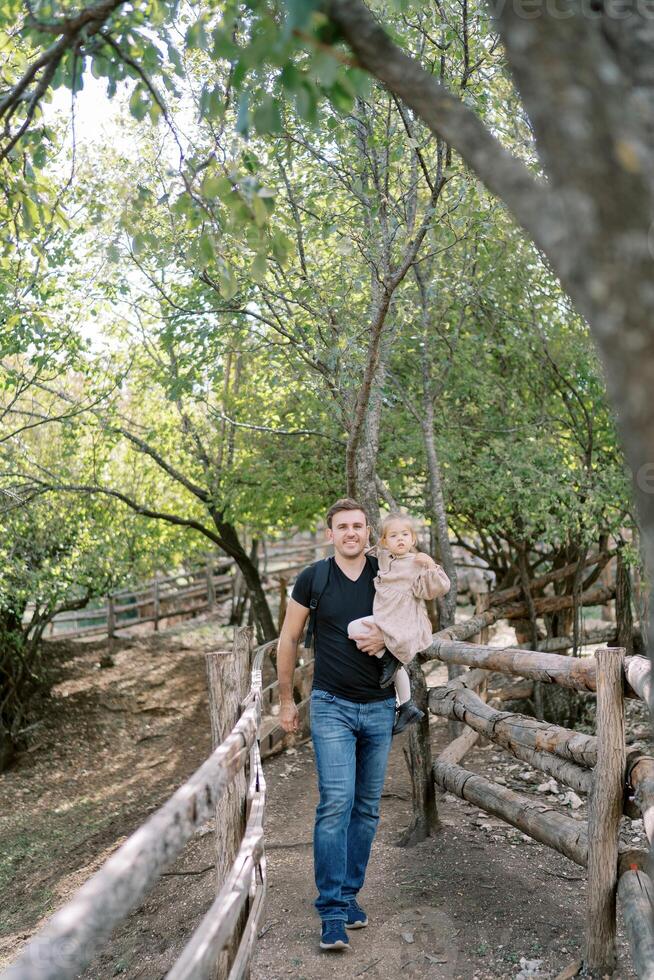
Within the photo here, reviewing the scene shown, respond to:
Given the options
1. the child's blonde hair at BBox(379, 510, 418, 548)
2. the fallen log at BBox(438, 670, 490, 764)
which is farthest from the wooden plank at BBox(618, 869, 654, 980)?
the fallen log at BBox(438, 670, 490, 764)

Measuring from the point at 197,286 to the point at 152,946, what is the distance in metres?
6.00

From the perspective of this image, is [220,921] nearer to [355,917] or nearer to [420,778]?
[355,917]

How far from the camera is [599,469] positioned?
31.6 feet

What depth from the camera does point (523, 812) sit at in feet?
14.4

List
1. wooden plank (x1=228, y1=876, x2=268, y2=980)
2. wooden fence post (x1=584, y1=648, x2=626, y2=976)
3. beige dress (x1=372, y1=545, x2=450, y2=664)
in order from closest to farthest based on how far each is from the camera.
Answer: wooden plank (x1=228, y1=876, x2=268, y2=980), wooden fence post (x1=584, y1=648, x2=626, y2=976), beige dress (x1=372, y1=545, x2=450, y2=664)

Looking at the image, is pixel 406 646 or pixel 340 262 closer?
pixel 406 646

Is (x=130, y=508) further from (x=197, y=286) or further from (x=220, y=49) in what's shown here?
(x=220, y=49)

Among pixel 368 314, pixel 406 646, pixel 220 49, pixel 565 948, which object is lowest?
pixel 565 948

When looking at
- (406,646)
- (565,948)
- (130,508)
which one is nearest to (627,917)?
(565,948)

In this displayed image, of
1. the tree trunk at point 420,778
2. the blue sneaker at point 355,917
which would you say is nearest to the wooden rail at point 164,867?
the blue sneaker at point 355,917

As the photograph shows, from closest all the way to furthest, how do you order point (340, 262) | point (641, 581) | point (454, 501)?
point (340, 262), point (454, 501), point (641, 581)

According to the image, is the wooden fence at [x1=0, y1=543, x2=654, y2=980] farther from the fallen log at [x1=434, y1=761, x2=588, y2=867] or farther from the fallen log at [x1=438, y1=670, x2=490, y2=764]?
the fallen log at [x1=438, y1=670, x2=490, y2=764]

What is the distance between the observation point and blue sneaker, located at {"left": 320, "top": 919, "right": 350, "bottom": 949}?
388 cm

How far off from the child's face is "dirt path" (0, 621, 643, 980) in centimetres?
168
